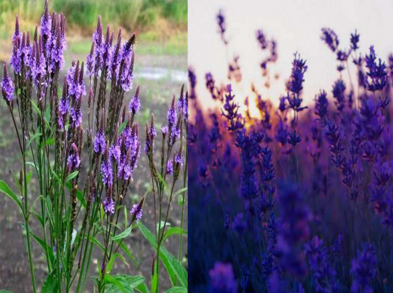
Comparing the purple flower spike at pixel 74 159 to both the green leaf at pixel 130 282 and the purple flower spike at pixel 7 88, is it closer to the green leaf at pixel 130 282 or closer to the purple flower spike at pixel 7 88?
the purple flower spike at pixel 7 88

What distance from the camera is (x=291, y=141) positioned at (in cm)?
170

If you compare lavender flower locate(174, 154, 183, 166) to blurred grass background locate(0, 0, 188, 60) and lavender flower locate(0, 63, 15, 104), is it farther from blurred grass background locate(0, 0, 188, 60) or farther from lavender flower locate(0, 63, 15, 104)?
blurred grass background locate(0, 0, 188, 60)

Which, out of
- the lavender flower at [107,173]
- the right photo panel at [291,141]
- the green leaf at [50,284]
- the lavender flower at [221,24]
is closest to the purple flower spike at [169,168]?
the lavender flower at [107,173]

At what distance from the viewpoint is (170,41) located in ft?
11.2

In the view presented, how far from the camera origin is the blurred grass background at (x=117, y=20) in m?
3.23

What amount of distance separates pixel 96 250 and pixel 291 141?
1842 millimetres

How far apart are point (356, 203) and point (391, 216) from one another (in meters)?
0.09

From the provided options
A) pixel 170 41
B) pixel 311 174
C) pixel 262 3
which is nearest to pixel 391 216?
pixel 311 174

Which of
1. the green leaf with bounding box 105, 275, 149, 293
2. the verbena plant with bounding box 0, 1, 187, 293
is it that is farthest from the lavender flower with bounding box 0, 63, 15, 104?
the green leaf with bounding box 105, 275, 149, 293

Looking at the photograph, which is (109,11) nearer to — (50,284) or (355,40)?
(50,284)

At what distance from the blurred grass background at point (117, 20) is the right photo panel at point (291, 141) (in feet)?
5.34

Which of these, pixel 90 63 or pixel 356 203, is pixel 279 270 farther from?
pixel 90 63

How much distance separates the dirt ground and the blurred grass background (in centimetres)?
10

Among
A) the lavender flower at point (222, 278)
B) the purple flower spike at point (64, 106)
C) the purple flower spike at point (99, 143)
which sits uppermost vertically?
the purple flower spike at point (64, 106)
